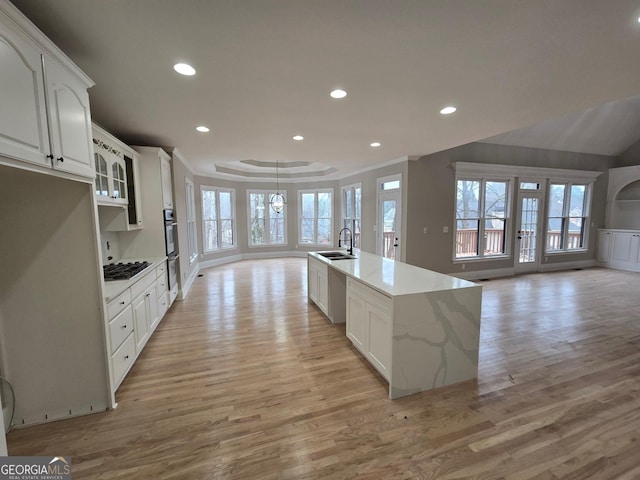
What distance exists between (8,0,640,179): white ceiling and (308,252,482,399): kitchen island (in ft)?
5.79

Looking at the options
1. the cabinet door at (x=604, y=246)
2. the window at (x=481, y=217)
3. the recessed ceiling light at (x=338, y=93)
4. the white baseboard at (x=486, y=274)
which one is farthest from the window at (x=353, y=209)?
the cabinet door at (x=604, y=246)

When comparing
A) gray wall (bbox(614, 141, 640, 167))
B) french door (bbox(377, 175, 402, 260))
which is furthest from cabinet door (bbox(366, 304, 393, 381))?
gray wall (bbox(614, 141, 640, 167))

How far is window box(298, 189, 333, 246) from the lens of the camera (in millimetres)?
8898

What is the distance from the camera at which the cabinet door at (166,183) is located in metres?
4.07

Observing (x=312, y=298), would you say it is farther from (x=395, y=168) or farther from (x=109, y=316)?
(x=395, y=168)

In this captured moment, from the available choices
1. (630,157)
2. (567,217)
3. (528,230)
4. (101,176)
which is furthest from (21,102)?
(630,157)

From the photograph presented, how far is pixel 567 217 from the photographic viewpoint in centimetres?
710

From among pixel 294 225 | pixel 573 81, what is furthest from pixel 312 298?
pixel 294 225

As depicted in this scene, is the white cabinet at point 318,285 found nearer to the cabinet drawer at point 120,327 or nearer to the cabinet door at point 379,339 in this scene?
the cabinet door at point 379,339

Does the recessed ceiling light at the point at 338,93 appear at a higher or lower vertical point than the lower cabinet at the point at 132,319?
higher

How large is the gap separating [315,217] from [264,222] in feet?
5.51

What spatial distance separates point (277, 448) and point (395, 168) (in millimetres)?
5324

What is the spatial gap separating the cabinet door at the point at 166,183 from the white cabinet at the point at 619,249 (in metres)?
10.1

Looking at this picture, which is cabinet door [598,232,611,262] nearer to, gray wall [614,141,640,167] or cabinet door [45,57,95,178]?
gray wall [614,141,640,167]
